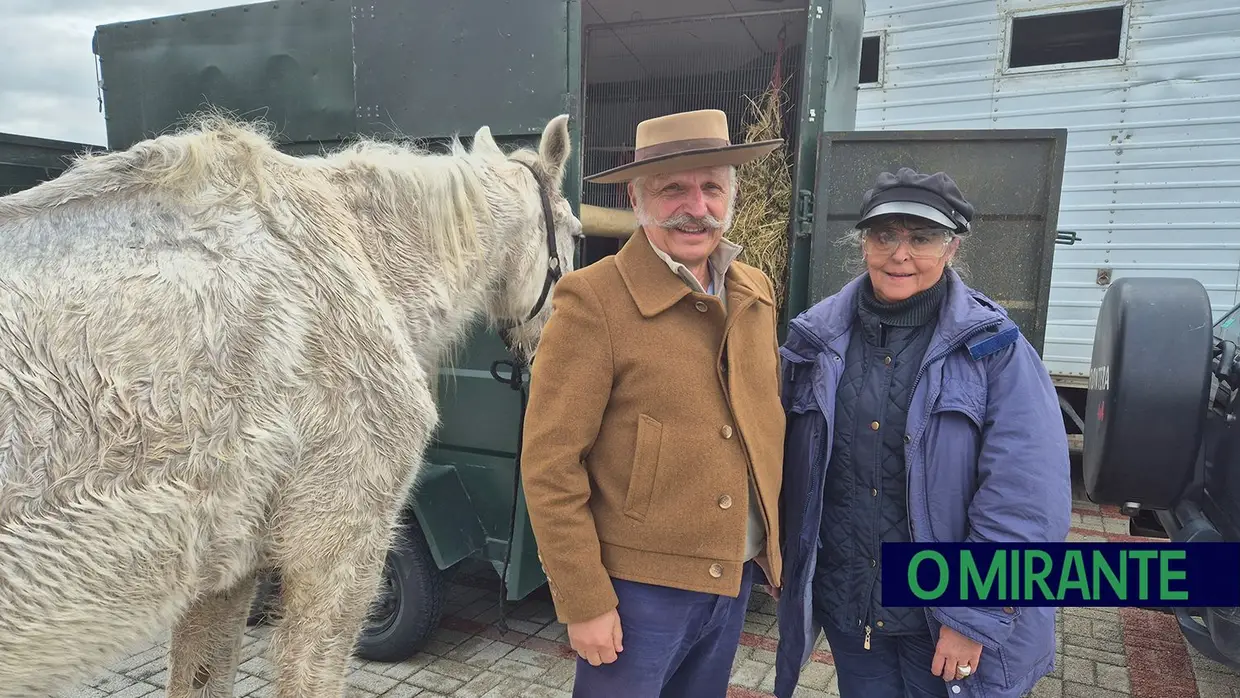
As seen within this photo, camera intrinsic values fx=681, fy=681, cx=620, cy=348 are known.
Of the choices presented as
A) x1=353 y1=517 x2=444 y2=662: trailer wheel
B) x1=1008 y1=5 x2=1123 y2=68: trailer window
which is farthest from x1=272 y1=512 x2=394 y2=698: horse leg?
x1=1008 y1=5 x2=1123 y2=68: trailer window

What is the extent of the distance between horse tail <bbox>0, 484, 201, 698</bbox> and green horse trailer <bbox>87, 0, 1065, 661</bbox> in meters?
1.40

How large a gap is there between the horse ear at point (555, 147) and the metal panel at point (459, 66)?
35cm

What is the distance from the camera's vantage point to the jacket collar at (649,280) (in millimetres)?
1439

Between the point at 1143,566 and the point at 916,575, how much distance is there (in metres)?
1.00

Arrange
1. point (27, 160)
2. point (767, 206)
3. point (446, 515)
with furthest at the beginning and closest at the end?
point (27, 160), point (767, 206), point (446, 515)

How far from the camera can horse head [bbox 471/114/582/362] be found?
7.94 feet

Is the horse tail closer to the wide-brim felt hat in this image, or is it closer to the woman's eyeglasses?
the wide-brim felt hat

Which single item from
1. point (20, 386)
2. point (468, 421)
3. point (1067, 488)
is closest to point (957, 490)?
point (1067, 488)

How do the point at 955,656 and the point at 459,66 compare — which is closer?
the point at 955,656

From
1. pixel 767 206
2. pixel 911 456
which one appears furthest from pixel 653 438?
pixel 767 206

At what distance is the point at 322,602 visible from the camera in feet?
5.74

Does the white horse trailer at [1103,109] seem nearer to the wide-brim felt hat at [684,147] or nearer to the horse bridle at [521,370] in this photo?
the horse bridle at [521,370]

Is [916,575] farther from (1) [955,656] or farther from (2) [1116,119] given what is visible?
(2) [1116,119]

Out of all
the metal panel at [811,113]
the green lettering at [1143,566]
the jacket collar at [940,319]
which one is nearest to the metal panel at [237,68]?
the metal panel at [811,113]
